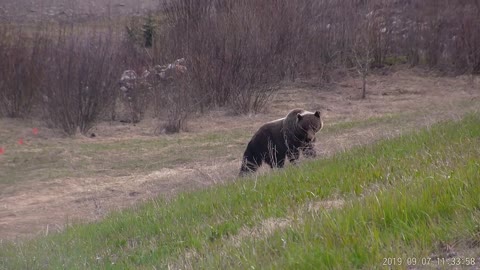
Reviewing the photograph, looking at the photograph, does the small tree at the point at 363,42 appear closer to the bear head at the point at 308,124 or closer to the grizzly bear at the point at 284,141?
the grizzly bear at the point at 284,141

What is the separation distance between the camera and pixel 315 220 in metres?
6.52

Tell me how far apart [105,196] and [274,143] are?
4866mm

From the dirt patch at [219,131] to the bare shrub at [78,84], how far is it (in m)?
0.73

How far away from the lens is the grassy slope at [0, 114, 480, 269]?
5562 mm

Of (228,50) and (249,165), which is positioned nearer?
(249,165)

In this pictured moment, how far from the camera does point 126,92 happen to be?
90.5 ft

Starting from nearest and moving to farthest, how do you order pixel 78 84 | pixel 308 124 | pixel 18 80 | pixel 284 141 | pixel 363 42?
pixel 308 124 → pixel 284 141 → pixel 78 84 → pixel 18 80 → pixel 363 42

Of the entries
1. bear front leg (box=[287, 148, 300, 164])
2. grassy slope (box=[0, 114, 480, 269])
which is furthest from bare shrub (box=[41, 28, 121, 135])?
grassy slope (box=[0, 114, 480, 269])

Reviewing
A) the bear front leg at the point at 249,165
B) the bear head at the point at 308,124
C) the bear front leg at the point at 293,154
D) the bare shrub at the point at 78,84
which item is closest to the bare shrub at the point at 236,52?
the bare shrub at the point at 78,84

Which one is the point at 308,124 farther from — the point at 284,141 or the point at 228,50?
the point at 228,50

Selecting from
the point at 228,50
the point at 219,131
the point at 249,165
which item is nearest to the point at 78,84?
the point at 219,131

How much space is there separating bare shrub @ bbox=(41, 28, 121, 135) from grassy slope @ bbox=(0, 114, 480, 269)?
14.1m

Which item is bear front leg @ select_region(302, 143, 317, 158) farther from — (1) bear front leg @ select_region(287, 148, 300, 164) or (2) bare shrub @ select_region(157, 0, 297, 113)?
(2) bare shrub @ select_region(157, 0, 297, 113)

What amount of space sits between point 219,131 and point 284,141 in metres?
10.9
